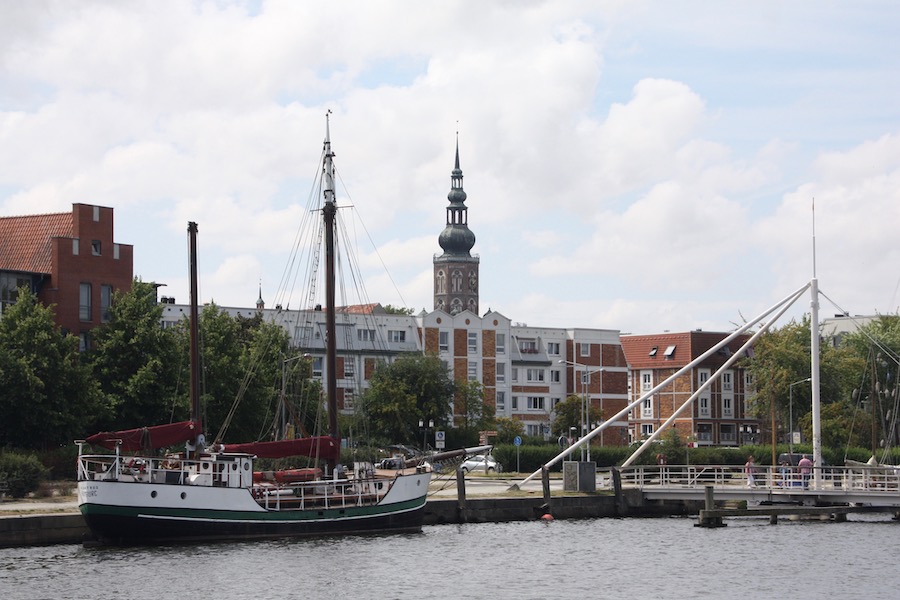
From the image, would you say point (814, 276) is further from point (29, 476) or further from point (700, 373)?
point (700, 373)

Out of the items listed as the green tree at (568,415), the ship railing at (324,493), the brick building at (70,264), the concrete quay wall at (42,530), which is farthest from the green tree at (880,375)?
the concrete quay wall at (42,530)

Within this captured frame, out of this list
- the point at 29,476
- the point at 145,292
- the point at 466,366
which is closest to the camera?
the point at 29,476

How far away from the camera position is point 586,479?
7200 centimetres

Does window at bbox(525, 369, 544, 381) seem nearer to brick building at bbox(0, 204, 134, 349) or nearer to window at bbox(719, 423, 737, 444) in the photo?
window at bbox(719, 423, 737, 444)

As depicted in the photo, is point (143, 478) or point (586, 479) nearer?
point (143, 478)

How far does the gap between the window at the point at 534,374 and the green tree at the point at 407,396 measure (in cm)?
2132

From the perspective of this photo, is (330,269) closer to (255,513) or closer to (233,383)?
(255,513)

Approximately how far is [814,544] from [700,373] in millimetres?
85147

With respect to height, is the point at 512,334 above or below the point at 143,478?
above

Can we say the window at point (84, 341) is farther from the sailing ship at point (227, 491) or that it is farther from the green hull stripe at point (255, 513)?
the green hull stripe at point (255, 513)

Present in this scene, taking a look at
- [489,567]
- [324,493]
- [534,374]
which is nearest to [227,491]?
[324,493]

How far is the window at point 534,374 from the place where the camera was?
141913 mm

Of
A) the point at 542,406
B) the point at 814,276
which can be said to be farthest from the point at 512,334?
the point at 814,276

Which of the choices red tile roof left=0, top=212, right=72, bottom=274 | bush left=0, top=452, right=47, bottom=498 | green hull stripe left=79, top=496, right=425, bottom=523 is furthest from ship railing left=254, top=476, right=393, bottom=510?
red tile roof left=0, top=212, right=72, bottom=274
